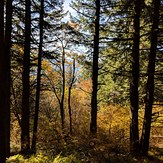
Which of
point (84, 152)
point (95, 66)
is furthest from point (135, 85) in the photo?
point (84, 152)

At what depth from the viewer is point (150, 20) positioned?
34.8ft

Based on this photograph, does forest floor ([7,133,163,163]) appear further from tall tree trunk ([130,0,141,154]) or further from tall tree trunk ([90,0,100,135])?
tall tree trunk ([90,0,100,135])

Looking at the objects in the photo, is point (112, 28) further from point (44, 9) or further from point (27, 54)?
point (44, 9)

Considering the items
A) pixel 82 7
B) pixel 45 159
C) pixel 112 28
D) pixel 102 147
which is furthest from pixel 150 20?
pixel 45 159

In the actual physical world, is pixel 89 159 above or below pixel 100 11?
below

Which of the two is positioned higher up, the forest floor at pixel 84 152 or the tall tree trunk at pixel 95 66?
the tall tree trunk at pixel 95 66

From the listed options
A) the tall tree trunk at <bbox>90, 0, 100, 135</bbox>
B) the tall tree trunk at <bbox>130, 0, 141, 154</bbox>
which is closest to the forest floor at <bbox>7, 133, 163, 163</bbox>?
the tall tree trunk at <bbox>130, 0, 141, 154</bbox>

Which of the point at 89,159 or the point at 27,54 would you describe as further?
the point at 27,54

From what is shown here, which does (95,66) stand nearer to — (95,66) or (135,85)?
(95,66)

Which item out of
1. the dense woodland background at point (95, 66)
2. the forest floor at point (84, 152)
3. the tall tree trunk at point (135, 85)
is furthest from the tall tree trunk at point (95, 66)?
the forest floor at point (84, 152)

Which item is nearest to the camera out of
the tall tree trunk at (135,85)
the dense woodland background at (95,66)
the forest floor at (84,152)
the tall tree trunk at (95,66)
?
the forest floor at (84,152)

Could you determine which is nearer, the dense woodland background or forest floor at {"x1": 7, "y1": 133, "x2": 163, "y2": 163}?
forest floor at {"x1": 7, "y1": 133, "x2": 163, "y2": 163}

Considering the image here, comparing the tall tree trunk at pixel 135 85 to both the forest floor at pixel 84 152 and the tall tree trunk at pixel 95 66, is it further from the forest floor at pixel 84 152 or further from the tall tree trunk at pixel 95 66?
the tall tree trunk at pixel 95 66

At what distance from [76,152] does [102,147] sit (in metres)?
1.16
